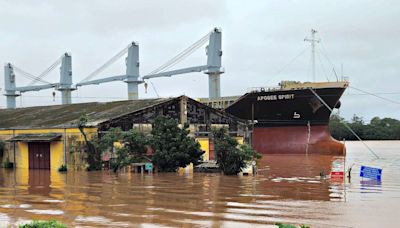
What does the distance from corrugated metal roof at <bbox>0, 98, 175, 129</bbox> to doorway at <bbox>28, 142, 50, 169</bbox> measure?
3.85 ft

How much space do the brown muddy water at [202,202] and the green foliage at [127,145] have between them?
3.52 m

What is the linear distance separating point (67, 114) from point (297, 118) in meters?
21.0

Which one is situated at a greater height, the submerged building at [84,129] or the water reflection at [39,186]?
the submerged building at [84,129]

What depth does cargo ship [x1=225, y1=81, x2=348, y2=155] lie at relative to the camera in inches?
1645

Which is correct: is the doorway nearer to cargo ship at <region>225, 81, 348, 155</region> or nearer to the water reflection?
the water reflection

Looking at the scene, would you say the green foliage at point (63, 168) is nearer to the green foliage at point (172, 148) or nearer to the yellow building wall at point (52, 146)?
the yellow building wall at point (52, 146)

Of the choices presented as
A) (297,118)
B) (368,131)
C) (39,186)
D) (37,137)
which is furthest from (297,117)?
(368,131)

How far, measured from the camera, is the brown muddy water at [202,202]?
1054cm

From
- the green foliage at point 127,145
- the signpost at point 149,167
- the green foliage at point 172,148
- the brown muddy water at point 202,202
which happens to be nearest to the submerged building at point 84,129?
the green foliage at point 127,145

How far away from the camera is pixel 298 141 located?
42.5 meters

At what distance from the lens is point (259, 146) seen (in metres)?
44.2

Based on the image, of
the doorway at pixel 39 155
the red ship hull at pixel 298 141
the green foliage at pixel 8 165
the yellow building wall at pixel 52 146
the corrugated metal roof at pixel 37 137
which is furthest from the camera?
the red ship hull at pixel 298 141

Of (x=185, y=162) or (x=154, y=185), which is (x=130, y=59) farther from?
(x=154, y=185)

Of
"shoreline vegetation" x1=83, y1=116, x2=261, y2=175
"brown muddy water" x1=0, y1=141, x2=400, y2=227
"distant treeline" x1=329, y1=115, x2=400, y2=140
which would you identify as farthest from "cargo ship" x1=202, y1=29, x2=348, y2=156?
"distant treeline" x1=329, y1=115, x2=400, y2=140
